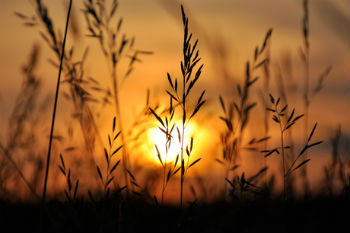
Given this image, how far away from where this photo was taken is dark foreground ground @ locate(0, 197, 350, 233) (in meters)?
1.81

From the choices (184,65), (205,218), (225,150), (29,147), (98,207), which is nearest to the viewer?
(184,65)

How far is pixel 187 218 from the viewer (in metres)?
1.71

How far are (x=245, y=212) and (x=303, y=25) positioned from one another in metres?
1.17

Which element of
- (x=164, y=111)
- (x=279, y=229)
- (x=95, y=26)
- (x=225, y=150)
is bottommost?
(x=279, y=229)

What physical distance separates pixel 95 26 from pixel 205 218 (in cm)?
124

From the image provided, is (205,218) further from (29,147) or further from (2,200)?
(29,147)

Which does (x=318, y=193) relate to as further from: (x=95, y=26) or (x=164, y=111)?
(x=95, y=26)

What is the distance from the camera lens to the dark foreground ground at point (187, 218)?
181cm

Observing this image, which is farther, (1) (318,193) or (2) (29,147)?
(2) (29,147)

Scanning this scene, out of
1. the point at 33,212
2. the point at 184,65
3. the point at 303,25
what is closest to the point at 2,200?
the point at 33,212

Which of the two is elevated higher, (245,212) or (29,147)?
(29,147)

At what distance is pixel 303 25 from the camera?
2564mm

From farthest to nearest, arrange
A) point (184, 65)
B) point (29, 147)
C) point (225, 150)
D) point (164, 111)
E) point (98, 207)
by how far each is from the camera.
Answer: point (29, 147), point (164, 111), point (225, 150), point (98, 207), point (184, 65)

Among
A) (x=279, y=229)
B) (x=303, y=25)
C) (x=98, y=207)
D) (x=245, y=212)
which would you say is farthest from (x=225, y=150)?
(x=303, y=25)
